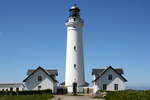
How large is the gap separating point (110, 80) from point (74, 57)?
736 cm

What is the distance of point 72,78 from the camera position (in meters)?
53.3

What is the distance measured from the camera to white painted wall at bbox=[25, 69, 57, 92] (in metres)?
54.1

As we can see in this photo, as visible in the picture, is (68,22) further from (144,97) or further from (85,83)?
(144,97)

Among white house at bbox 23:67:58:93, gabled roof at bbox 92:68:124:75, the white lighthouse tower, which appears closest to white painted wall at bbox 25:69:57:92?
white house at bbox 23:67:58:93

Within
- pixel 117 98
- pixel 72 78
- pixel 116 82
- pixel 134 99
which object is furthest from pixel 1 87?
pixel 134 99

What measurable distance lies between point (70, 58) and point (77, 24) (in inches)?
242

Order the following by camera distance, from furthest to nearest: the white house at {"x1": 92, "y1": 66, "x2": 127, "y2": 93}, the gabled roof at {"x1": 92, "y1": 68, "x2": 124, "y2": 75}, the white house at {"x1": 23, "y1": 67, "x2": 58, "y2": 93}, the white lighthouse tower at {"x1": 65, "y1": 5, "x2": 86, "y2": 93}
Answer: the gabled roof at {"x1": 92, "y1": 68, "x2": 124, "y2": 75}
the white house at {"x1": 23, "y1": 67, "x2": 58, "y2": 93}
the white lighthouse tower at {"x1": 65, "y1": 5, "x2": 86, "y2": 93}
the white house at {"x1": 92, "y1": 66, "x2": 127, "y2": 93}

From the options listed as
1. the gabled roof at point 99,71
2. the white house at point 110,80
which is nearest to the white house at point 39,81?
the gabled roof at point 99,71

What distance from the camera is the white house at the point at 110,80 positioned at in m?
53.0

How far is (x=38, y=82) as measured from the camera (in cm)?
5419

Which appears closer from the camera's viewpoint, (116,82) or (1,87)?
(116,82)

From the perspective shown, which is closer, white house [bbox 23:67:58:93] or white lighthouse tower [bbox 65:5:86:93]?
white lighthouse tower [bbox 65:5:86:93]

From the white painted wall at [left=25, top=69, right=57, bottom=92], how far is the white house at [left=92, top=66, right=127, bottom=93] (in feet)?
25.4

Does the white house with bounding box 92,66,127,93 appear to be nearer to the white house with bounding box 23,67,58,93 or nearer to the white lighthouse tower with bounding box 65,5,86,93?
the white lighthouse tower with bounding box 65,5,86,93
